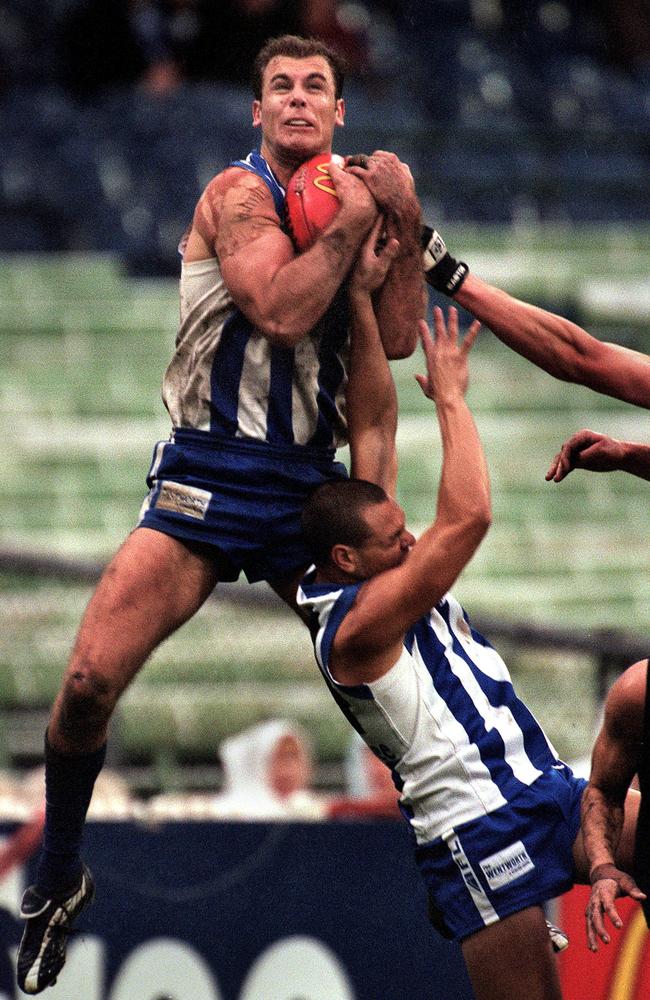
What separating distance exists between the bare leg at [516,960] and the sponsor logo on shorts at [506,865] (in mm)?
95

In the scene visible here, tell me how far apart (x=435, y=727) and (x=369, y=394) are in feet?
3.19

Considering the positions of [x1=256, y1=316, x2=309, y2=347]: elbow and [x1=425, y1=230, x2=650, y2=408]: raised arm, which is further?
[x1=425, y1=230, x2=650, y2=408]: raised arm

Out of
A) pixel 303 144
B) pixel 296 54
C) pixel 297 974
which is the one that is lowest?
pixel 297 974

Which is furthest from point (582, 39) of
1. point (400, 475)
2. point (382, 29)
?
point (400, 475)

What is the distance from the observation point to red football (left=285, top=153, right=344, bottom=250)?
4516mm

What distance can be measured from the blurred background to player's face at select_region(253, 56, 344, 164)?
9.22 feet

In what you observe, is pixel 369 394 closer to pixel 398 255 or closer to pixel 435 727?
pixel 398 255

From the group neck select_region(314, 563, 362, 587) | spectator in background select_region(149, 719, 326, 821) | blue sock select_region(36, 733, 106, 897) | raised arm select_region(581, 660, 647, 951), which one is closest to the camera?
raised arm select_region(581, 660, 647, 951)

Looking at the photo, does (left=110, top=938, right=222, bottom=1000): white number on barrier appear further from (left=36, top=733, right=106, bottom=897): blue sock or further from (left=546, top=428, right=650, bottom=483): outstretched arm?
(left=546, top=428, right=650, bottom=483): outstretched arm

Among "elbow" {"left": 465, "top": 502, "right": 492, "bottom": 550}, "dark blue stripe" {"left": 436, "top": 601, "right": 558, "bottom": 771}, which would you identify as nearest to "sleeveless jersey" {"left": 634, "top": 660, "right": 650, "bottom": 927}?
"dark blue stripe" {"left": 436, "top": 601, "right": 558, "bottom": 771}

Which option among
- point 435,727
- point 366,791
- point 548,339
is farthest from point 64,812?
point 366,791

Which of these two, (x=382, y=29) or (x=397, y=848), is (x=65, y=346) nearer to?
(x=382, y=29)

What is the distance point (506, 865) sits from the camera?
446 centimetres

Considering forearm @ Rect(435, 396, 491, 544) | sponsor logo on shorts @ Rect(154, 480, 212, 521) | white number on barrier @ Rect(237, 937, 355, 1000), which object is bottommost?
white number on barrier @ Rect(237, 937, 355, 1000)
